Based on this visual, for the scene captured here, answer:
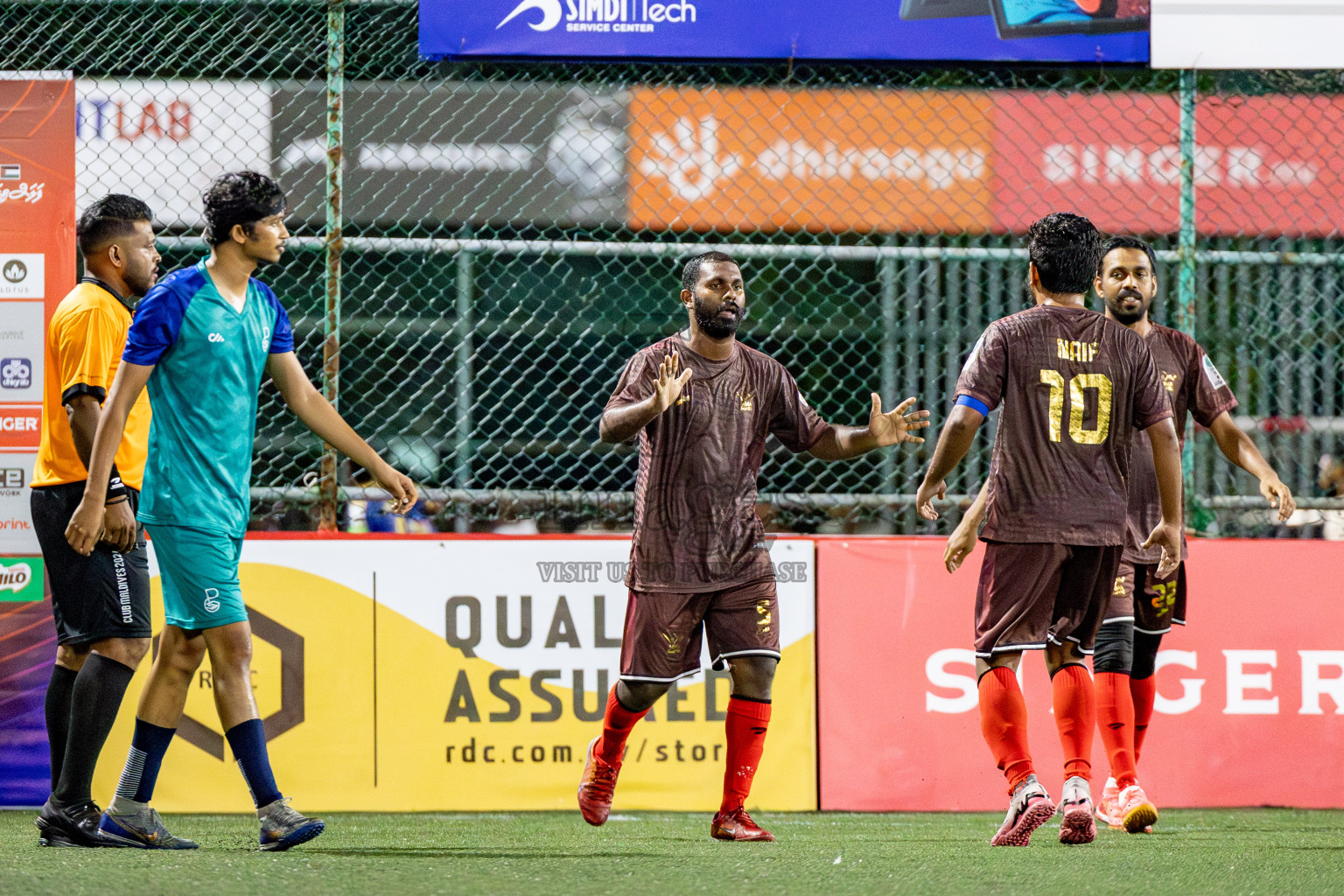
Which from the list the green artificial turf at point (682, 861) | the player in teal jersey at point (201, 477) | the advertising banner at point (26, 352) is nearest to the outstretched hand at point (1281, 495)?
the green artificial turf at point (682, 861)

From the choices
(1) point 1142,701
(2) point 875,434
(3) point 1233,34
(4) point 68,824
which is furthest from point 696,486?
(3) point 1233,34

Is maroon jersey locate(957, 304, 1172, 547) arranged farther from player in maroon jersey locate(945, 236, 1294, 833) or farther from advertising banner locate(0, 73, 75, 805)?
advertising banner locate(0, 73, 75, 805)

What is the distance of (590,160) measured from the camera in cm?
642

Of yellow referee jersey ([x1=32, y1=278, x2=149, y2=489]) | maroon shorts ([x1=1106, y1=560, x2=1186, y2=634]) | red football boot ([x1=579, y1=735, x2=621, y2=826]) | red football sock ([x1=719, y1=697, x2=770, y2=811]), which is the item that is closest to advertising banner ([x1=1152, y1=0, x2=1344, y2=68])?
maroon shorts ([x1=1106, y1=560, x2=1186, y2=634])

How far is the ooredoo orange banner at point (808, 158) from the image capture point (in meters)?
6.28

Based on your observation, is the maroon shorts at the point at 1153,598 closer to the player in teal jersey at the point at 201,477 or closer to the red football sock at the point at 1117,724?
the red football sock at the point at 1117,724

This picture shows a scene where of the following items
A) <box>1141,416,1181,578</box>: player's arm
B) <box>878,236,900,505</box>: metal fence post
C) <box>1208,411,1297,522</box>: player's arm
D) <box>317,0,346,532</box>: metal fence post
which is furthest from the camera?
<box>878,236,900,505</box>: metal fence post

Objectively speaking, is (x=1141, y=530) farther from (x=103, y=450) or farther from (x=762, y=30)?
(x=103, y=450)

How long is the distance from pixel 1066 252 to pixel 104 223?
3048 millimetres

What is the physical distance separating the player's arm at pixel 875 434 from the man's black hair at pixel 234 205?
6.21 ft

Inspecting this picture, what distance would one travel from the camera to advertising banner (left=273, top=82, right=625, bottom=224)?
6.35 meters

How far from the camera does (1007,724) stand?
4484mm

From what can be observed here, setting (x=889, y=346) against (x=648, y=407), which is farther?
(x=889, y=346)

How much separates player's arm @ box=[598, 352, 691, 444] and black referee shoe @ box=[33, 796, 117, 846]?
193 centimetres
